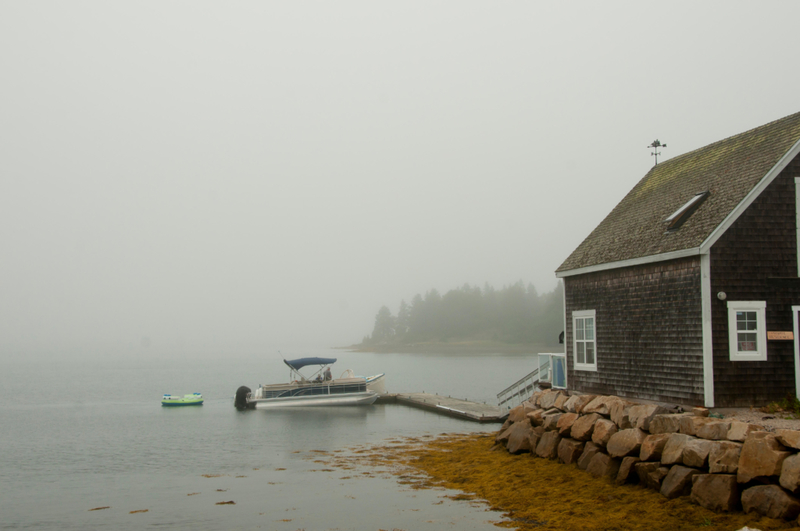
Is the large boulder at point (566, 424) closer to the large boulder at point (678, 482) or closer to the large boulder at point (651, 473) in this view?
the large boulder at point (651, 473)

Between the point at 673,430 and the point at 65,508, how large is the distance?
16.3 m

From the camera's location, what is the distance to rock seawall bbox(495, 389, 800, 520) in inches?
440

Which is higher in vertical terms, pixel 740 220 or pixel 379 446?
pixel 740 220

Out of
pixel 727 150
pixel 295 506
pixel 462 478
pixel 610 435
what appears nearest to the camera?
pixel 610 435

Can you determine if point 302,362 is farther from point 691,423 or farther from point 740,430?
point 740,430


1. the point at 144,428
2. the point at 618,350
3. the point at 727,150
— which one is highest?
the point at 727,150

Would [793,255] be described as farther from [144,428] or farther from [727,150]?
[144,428]

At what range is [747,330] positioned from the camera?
15.8 meters

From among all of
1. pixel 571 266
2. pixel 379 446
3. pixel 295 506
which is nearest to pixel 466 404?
pixel 379 446

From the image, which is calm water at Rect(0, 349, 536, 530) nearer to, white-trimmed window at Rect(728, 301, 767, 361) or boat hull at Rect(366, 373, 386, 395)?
boat hull at Rect(366, 373, 386, 395)

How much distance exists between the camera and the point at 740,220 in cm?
1600

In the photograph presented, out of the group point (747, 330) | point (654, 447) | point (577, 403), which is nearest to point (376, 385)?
point (577, 403)

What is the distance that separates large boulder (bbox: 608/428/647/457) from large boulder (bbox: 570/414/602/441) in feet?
3.91

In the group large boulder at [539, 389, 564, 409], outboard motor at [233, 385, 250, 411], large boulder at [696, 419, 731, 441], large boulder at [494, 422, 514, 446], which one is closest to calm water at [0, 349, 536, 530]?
outboard motor at [233, 385, 250, 411]
